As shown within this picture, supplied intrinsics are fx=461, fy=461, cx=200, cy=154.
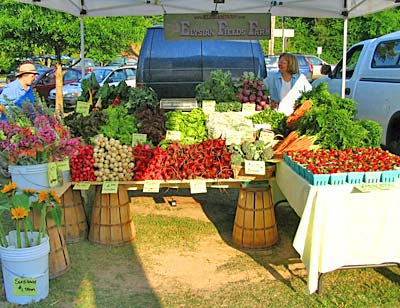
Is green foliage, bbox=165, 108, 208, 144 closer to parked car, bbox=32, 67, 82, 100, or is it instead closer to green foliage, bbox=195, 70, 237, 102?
green foliage, bbox=195, 70, 237, 102

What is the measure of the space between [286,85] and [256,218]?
7.66 feet

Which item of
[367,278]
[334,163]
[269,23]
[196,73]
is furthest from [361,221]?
[196,73]

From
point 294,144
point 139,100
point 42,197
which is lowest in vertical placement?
point 42,197

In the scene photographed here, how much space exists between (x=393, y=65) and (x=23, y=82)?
4903 mm

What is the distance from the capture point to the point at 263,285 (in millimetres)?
3699

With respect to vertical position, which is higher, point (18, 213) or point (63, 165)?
point (63, 165)

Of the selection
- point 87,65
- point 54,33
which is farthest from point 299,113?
point 87,65

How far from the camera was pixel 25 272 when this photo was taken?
3.31m

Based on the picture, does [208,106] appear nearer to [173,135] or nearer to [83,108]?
[173,135]

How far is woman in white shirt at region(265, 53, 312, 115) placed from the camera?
→ 5844 mm

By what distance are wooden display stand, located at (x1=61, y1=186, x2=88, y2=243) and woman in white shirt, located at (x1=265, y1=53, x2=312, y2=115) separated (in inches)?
107

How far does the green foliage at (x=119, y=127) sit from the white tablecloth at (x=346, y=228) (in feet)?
6.44

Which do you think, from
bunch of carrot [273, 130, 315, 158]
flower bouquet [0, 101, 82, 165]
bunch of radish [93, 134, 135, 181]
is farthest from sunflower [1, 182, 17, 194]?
bunch of carrot [273, 130, 315, 158]

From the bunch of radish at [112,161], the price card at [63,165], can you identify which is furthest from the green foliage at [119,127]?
the price card at [63,165]
